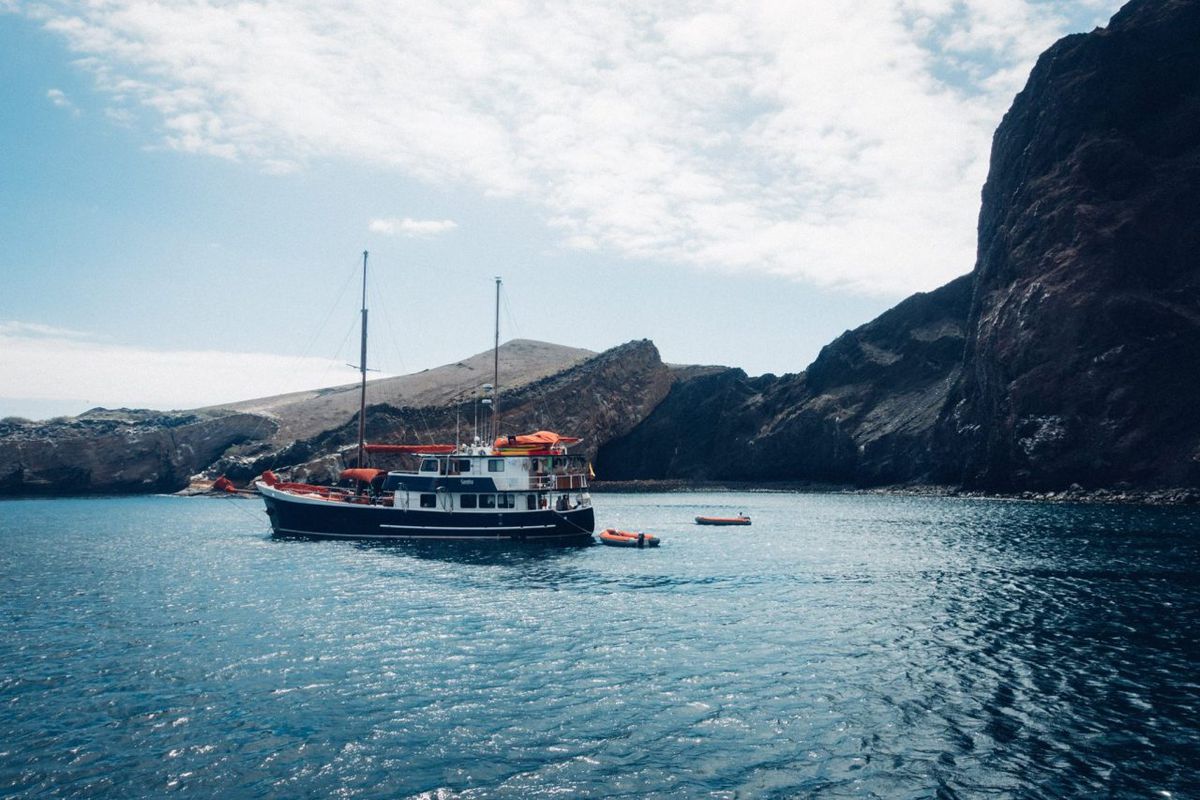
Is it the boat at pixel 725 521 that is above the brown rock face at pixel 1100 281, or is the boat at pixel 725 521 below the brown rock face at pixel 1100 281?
below

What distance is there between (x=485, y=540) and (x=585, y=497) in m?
8.58

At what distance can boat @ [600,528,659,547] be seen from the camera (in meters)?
54.4

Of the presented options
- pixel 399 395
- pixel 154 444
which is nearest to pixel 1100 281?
pixel 399 395

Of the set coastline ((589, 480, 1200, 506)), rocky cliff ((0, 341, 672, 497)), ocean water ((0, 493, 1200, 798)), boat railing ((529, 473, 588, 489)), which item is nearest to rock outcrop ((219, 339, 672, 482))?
rocky cliff ((0, 341, 672, 497))

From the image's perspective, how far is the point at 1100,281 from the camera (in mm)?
83625

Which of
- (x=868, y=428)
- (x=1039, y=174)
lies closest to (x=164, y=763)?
(x=1039, y=174)

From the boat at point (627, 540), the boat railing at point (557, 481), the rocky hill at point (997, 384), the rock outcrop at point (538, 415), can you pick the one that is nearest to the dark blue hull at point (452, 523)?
the boat at point (627, 540)

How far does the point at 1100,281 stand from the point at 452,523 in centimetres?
7838

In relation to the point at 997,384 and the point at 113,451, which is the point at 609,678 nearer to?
the point at 997,384

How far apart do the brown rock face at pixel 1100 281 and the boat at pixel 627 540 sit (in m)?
→ 57.6

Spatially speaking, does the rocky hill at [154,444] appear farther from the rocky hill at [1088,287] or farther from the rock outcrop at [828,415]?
the rocky hill at [1088,287]

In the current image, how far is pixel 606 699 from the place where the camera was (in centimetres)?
1984

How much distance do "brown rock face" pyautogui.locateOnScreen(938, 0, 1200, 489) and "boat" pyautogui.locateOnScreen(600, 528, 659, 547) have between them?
57.6 meters

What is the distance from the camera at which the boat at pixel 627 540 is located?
5444cm
